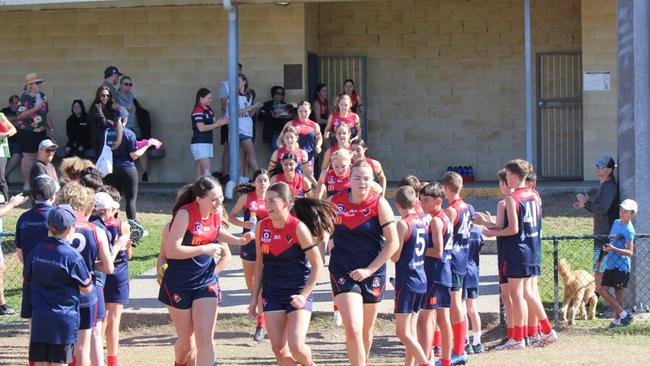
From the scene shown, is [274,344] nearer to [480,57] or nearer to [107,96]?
[107,96]

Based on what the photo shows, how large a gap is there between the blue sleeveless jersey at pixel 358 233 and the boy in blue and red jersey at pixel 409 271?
0.67 ft

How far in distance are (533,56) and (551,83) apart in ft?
1.80

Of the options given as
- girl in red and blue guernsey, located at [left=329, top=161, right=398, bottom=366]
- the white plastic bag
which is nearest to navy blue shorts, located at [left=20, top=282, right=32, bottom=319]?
girl in red and blue guernsey, located at [left=329, top=161, right=398, bottom=366]

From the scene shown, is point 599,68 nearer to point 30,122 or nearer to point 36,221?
point 30,122

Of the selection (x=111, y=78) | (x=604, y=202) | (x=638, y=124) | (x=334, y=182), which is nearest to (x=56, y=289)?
(x=334, y=182)

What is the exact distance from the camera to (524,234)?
10.6m

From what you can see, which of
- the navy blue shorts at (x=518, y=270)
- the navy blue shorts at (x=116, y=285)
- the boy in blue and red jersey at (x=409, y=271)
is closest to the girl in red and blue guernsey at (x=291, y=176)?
the navy blue shorts at (x=518, y=270)

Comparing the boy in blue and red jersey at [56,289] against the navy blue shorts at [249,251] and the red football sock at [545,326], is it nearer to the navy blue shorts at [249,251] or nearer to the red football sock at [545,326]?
the navy blue shorts at [249,251]

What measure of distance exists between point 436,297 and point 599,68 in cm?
1020

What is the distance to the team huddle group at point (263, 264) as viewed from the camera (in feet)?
25.8

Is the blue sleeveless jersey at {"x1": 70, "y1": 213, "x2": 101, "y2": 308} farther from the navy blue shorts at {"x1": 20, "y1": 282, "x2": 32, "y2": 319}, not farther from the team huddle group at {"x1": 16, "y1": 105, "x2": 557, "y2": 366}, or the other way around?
the navy blue shorts at {"x1": 20, "y1": 282, "x2": 32, "y2": 319}

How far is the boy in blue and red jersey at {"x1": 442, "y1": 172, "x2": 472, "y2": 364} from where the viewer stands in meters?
9.88

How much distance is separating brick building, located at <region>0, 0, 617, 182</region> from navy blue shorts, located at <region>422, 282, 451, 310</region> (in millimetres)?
9824

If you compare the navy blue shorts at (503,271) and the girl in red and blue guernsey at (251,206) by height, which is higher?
the girl in red and blue guernsey at (251,206)
